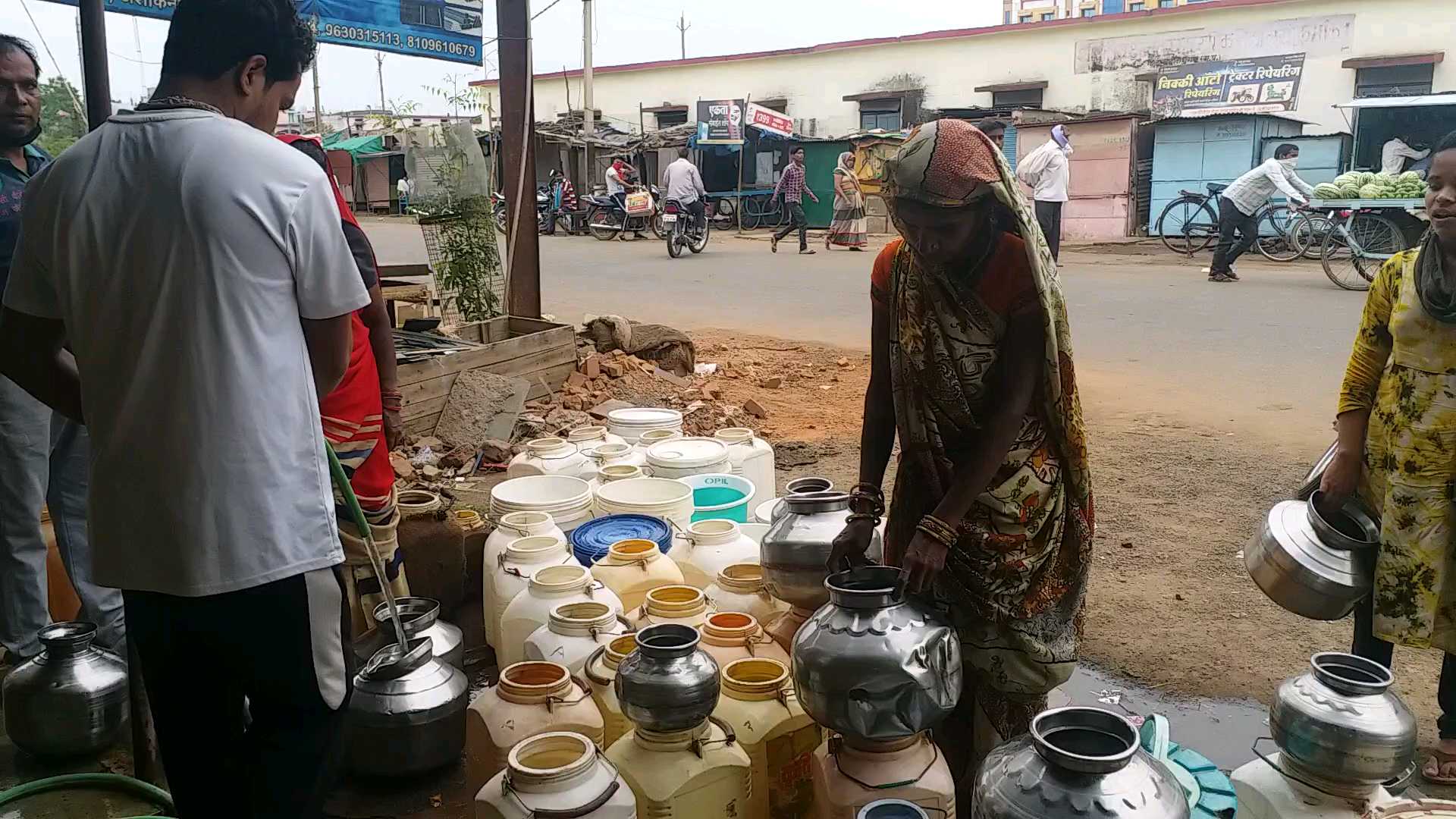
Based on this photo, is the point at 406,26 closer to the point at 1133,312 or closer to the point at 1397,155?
the point at 1133,312

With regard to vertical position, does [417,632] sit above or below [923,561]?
below

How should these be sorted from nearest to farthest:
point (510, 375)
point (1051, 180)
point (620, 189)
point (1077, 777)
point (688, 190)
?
point (1077, 777), point (510, 375), point (1051, 180), point (688, 190), point (620, 189)

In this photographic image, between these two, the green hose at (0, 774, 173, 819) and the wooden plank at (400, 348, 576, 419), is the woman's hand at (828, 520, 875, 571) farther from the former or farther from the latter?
the wooden plank at (400, 348, 576, 419)

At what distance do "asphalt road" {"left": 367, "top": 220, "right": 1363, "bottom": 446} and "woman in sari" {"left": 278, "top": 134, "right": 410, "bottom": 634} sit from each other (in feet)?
16.1

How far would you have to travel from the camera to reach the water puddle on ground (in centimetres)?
286

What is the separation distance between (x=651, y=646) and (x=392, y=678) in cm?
90

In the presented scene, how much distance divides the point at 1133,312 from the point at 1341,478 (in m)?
7.88

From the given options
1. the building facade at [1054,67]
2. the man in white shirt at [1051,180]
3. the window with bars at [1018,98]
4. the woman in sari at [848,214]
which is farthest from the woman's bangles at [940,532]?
the window with bars at [1018,98]

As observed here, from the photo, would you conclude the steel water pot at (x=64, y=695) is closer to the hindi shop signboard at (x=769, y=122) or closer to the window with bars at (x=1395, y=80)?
the hindi shop signboard at (x=769, y=122)

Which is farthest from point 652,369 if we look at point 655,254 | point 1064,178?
point 655,254

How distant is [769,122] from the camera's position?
23953mm

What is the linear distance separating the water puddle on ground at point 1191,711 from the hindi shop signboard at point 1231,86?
2010 cm

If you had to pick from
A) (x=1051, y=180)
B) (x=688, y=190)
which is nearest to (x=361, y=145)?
(x=688, y=190)

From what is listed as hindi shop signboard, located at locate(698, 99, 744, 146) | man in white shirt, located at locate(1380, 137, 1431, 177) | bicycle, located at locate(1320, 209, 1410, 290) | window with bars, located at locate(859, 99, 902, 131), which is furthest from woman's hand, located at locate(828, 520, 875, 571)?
window with bars, located at locate(859, 99, 902, 131)
